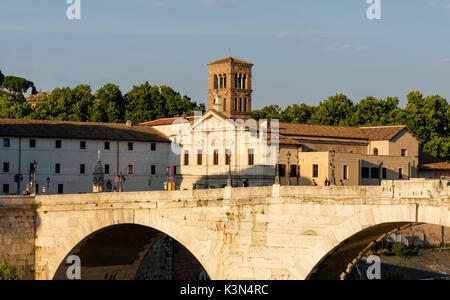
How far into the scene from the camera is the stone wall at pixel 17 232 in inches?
1742

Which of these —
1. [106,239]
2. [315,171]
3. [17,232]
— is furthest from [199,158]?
[17,232]

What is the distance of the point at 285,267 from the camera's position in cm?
3203

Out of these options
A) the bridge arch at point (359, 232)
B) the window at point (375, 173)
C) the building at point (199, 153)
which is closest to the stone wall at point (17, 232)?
the bridge arch at point (359, 232)

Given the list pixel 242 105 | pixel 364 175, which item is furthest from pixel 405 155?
pixel 242 105

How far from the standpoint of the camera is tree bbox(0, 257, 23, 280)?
41.3 meters

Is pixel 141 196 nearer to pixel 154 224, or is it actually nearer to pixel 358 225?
pixel 154 224

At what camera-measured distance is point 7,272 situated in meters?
41.5

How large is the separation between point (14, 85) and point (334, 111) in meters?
71.0

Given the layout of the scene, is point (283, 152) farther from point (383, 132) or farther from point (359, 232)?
point (359, 232)

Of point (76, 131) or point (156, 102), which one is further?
point (156, 102)

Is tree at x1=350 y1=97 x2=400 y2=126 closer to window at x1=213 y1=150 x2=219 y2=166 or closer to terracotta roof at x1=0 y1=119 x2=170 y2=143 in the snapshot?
window at x1=213 y1=150 x2=219 y2=166

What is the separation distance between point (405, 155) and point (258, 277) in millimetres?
52436

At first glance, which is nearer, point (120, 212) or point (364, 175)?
point (120, 212)

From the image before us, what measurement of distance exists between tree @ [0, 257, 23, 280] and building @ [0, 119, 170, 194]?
90.0 feet
